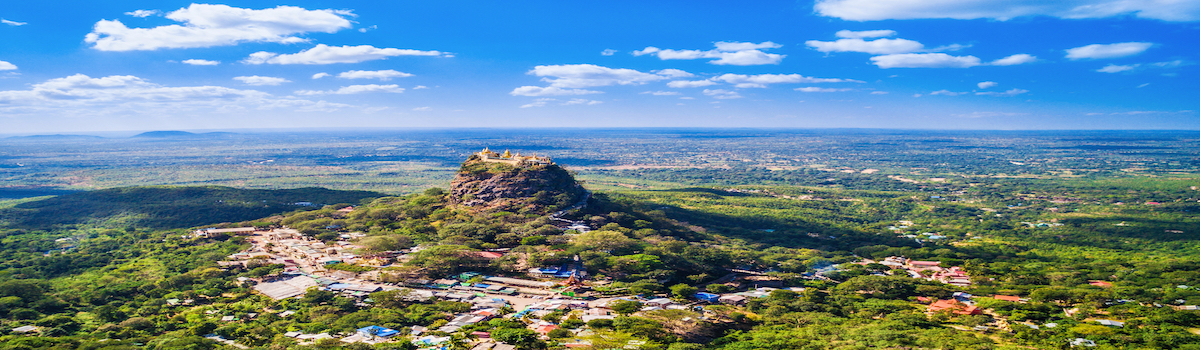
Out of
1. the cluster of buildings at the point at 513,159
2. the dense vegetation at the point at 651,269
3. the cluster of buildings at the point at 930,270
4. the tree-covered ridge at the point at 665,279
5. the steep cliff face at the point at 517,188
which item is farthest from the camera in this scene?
the cluster of buildings at the point at 513,159

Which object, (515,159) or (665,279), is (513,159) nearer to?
(515,159)

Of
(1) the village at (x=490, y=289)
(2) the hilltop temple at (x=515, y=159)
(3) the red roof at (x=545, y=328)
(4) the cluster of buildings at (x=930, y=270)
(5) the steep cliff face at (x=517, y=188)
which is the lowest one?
(4) the cluster of buildings at (x=930, y=270)

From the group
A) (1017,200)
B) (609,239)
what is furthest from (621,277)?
(1017,200)

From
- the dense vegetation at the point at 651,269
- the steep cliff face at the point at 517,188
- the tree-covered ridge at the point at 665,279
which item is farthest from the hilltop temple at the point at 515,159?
the tree-covered ridge at the point at 665,279

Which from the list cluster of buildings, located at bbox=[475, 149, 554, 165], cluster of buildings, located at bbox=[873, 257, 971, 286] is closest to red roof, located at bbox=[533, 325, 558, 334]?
cluster of buildings, located at bbox=[873, 257, 971, 286]

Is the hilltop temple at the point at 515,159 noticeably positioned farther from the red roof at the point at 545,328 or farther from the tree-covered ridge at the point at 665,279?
the red roof at the point at 545,328

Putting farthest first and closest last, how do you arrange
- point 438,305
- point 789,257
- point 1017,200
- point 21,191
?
1. point 21,191
2. point 1017,200
3. point 789,257
4. point 438,305

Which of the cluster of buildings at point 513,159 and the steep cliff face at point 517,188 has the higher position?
the cluster of buildings at point 513,159

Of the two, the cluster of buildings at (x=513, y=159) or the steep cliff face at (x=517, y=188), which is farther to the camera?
the cluster of buildings at (x=513, y=159)

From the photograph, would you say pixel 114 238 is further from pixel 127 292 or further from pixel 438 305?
pixel 438 305
